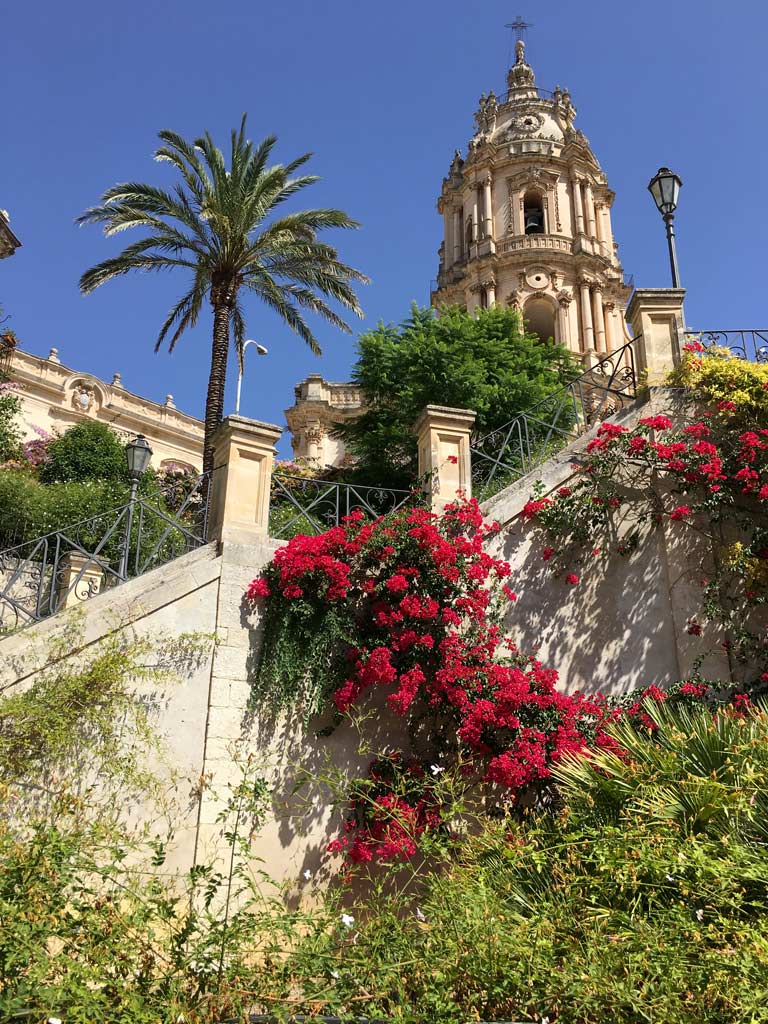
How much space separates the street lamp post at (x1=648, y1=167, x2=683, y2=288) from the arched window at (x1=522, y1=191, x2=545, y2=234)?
29709mm

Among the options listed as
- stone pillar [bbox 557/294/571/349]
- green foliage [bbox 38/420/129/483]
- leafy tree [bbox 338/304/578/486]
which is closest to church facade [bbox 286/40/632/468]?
stone pillar [bbox 557/294/571/349]

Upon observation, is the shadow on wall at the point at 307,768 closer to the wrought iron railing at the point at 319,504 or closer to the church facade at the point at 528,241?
the wrought iron railing at the point at 319,504

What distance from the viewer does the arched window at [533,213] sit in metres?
Result: 40.0

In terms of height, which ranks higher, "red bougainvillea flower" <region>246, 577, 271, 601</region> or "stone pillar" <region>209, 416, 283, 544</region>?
"stone pillar" <region>209, 416, 283, 544</region>

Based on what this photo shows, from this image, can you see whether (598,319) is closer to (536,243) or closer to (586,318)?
(586,318)

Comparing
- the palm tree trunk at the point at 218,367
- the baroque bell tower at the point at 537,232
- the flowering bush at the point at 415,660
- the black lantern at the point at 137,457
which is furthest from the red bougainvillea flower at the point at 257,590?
the baroque bell tower at the point at 537,232

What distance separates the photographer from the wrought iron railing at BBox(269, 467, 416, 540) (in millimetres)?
9586

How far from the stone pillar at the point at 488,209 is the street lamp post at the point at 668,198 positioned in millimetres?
28546

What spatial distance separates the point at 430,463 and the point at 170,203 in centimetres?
1131

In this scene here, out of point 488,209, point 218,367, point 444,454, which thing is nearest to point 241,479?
point 444,454

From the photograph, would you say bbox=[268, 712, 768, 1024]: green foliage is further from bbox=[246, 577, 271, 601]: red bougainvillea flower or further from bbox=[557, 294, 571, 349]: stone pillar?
bbox=[557, 294, 571, 349]: stone pillar

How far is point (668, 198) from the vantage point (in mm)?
11273

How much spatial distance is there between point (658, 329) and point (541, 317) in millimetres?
28795

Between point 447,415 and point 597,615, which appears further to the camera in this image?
point 447,415
